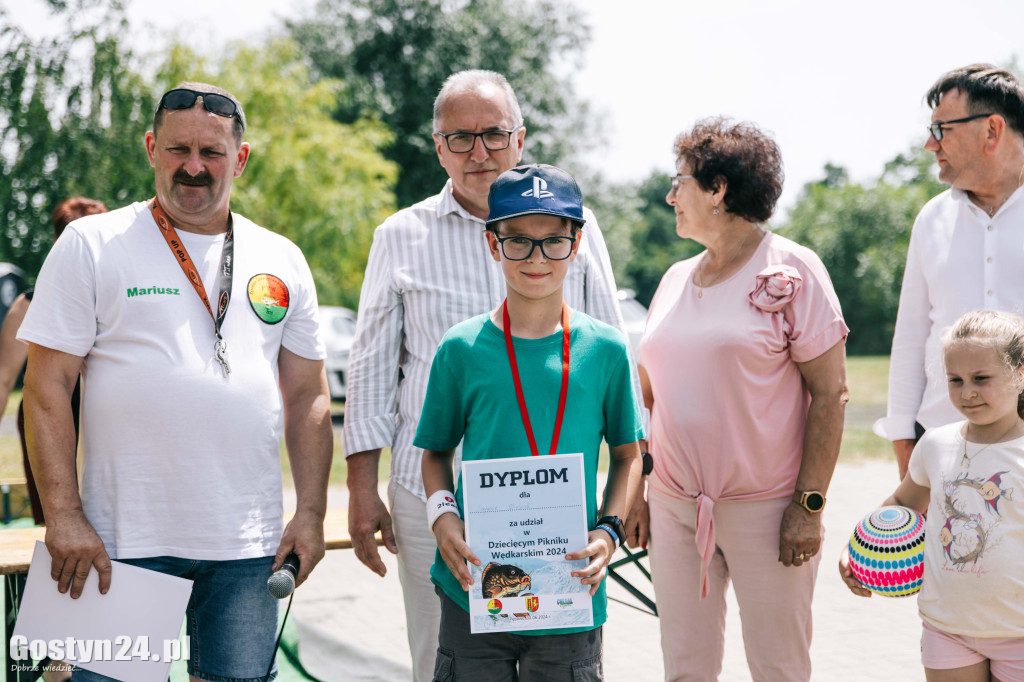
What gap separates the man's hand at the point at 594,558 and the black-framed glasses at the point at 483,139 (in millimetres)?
1366

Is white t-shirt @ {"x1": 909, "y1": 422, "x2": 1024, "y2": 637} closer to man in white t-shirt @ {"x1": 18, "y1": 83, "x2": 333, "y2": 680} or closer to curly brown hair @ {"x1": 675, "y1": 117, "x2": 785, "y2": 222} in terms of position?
curly brown hair @ {"x1": 675, "y1": 117, "x2": 785, "y2": 222}

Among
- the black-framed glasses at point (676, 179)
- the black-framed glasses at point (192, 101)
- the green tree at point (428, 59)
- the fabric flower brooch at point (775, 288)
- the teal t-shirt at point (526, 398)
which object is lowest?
the teal t-shirt at point (526, 398)

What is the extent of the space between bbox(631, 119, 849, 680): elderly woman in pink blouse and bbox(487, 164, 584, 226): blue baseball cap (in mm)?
811

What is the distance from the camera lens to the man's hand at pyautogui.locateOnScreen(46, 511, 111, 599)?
8.43 ft

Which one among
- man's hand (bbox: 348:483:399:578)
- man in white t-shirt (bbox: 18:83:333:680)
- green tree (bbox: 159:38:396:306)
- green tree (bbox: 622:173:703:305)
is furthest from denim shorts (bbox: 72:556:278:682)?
green tree (bbox: 622:173:703:305)

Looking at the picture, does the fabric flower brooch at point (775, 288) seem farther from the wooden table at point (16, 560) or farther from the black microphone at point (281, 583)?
the black microphone at point (281, 583)

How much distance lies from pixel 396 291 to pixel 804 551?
1654mm

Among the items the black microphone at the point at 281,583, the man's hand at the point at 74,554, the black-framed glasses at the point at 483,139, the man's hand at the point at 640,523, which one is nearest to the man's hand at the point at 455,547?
the black microphone at the point at 281,583

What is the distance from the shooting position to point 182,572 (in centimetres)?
275

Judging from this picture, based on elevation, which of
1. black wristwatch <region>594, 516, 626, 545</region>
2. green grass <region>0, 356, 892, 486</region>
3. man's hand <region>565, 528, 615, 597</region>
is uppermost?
black wristwatch <region>594, 516, 626, 545</region>

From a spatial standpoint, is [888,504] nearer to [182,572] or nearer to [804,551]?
[804,551]

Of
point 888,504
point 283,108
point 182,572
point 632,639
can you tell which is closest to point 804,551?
point 888,504

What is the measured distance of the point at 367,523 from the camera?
2961 mm

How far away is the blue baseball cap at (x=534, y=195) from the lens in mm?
2371
